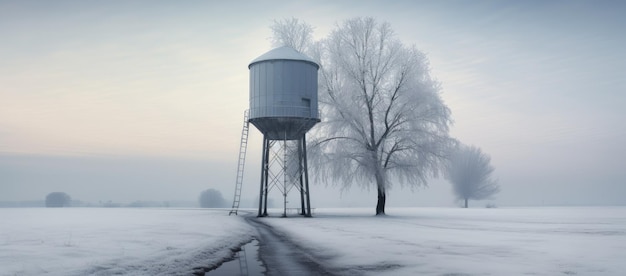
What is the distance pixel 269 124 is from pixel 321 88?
18.3 ft

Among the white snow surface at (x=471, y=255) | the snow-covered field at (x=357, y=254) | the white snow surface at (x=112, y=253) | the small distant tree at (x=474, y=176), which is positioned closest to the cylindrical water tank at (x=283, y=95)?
the white snow surface at (x=112, y=253)

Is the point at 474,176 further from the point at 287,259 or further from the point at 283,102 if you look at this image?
the point at 287,259

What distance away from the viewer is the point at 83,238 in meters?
14.4

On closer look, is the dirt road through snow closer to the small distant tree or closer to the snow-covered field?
the snow-covered field

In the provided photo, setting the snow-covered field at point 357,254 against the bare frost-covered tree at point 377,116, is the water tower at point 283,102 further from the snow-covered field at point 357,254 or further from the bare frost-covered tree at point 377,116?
the snow-covered field at point 357,254

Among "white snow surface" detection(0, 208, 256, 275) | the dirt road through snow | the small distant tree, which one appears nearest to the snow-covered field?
"white snow surface" detection(0, 208, 256, 275)

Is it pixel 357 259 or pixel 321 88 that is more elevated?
pixel 321 88

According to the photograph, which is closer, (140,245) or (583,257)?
(583,257)

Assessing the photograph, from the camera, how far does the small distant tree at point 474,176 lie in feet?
211

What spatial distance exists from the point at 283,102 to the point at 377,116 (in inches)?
270

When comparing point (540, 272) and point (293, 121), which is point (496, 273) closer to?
point (540, 272)

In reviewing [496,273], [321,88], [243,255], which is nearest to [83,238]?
[243,255]

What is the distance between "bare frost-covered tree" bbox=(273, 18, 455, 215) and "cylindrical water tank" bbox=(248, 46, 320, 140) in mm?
2221

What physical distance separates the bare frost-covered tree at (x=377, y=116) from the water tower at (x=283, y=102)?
1776 mm
